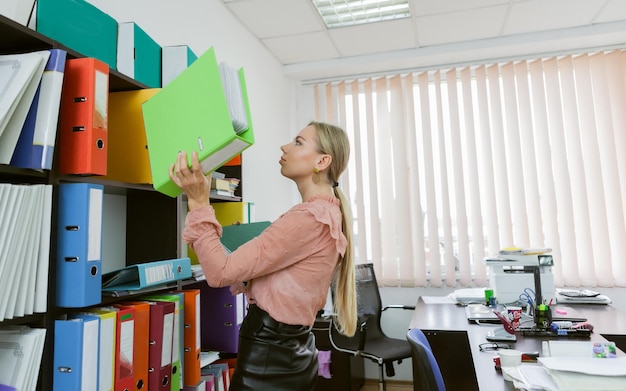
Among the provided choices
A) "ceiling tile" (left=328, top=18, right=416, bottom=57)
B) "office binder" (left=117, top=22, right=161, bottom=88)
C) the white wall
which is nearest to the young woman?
"office binder" (left=117, top=22, right=161, bottom=88)

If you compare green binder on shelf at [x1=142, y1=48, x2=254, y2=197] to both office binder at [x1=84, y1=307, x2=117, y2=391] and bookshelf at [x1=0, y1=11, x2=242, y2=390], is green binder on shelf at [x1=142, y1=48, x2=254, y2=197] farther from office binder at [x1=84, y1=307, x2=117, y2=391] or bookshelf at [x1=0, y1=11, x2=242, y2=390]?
office binder at [x1=84, y1=307, x2=117, y2=391]

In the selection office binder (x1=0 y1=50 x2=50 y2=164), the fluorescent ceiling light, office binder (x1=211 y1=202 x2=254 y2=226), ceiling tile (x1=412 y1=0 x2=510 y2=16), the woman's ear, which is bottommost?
office binder (x1=211 y1=202 x2=254 y2=226)

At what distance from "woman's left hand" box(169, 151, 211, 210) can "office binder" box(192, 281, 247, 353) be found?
836mm

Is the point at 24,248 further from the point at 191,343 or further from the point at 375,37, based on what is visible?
the point at 375,37

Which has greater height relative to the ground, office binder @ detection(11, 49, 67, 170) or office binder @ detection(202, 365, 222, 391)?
office binder @ detection(11, 49, 67, 170)

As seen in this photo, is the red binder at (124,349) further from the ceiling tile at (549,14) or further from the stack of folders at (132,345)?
the ceiling tile at (549,14)

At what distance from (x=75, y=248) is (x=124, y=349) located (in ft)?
1.13

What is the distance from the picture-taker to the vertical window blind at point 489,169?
3529mm

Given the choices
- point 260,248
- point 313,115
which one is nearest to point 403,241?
point 313,115

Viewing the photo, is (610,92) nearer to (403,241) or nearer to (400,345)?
(403,241)

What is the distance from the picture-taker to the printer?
2.70 meters

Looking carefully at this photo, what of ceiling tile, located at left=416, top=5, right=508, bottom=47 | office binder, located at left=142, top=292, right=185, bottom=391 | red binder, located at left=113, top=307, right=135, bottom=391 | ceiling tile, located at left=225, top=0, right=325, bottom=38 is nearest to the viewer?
red binder, located at left=113, top=307, right=135, bottom=391

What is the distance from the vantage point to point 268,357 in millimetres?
1265

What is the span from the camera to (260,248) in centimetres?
118
